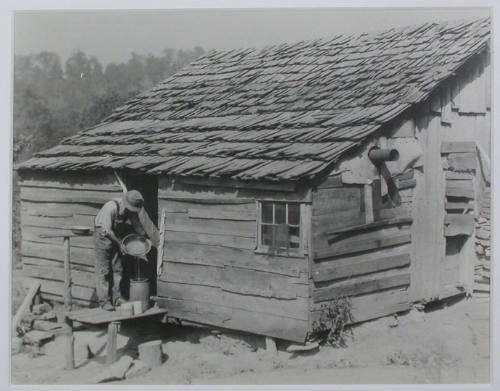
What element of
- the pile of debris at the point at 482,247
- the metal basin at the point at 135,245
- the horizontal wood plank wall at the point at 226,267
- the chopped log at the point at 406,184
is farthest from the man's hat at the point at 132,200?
the pile of debris at the point at 482,247

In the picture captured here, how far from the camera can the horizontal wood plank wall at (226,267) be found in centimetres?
990

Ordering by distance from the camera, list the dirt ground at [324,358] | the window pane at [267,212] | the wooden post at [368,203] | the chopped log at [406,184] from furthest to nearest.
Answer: the chopped log at [406,184] < the wooden post at [368,203] < the window pane at [267,212] < the dirt ground at [324,358]

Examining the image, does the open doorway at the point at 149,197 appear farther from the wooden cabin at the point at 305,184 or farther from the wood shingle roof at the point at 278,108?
the wood shingle roof at the point at 278,108

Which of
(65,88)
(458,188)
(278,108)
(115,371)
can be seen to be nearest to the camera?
(115,371)

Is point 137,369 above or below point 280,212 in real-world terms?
below

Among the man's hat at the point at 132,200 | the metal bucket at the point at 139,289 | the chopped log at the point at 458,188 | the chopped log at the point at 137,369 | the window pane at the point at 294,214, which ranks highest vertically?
the chopped log at the point at 458,188

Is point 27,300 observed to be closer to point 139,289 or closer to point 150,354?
point 139,289

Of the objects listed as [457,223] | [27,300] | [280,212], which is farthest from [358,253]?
[27,300]

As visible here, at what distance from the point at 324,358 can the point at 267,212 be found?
Result: 215cm

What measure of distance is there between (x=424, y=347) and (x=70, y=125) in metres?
14.9

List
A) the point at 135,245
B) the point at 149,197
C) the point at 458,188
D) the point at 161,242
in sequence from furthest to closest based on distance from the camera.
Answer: the point at 149,197 < the point at 458,188 < the point at 161,242 < the point at 135,245

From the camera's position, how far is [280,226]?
9984 mm

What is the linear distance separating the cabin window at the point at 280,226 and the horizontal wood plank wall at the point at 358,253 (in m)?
0.31

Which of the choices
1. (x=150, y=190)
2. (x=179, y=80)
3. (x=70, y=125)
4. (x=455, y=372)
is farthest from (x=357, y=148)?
(x=70, y=125)
